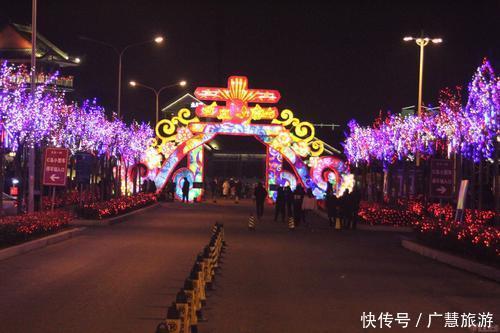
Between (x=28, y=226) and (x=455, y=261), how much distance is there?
10553 millimetres

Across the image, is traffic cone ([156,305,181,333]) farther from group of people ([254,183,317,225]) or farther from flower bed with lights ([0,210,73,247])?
group of people ([254,183,317,225])

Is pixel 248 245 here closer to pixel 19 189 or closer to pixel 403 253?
pixel 403 253

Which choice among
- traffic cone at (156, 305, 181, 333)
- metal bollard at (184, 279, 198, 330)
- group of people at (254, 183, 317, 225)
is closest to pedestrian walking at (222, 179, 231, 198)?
group of people at (254, 183, 317, 225)

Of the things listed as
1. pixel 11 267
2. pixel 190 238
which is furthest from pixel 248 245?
pixel 11 267

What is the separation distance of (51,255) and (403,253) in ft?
29.3

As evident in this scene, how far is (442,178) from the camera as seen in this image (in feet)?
88.6

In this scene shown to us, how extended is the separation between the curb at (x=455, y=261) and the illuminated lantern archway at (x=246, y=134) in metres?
28.6

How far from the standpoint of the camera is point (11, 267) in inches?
675

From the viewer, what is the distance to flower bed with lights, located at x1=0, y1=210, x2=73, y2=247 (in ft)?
67.6

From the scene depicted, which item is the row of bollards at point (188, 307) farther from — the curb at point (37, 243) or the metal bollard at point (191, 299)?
the curb at point (37, 243)

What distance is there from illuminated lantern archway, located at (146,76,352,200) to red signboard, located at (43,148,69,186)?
24846 mm

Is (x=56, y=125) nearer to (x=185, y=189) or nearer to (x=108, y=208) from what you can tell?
(x=108, y=208)

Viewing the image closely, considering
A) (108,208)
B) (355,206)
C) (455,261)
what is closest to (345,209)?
(355,206)

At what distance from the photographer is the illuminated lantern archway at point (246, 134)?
5250cm
